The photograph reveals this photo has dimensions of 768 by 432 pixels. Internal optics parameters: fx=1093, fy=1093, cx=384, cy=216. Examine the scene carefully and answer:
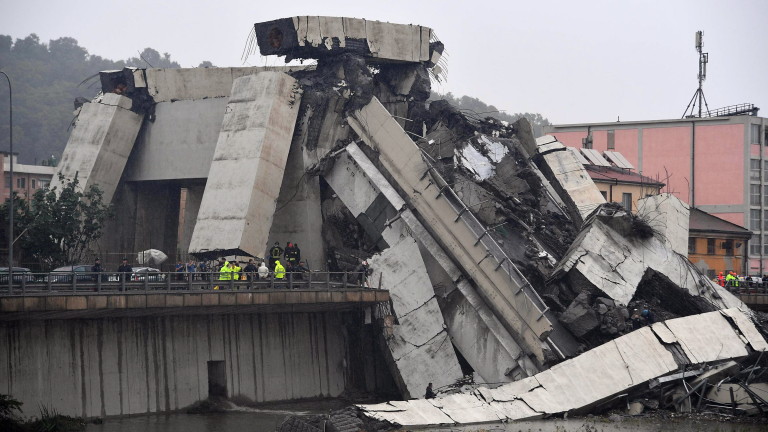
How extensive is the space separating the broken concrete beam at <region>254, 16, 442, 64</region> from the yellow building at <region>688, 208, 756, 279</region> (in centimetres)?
2533

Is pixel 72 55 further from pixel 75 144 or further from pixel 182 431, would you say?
pixel 182 431

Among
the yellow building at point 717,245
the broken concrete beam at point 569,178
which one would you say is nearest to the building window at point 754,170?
the yellow building at point 717,245

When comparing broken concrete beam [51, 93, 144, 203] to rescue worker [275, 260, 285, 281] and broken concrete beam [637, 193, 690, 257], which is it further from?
broken concrete beam [637, 193, 690, 257]

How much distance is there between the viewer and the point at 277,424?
108 feet

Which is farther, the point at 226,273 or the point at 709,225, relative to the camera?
the point at 709,225

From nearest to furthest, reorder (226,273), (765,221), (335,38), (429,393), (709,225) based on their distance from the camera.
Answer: (226,273), (429,393), (335,38), (709,225), (765,221)

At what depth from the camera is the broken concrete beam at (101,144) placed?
160 ft

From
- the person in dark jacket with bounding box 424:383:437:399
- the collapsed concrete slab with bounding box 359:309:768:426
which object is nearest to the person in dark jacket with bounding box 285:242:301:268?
the person in dark jacket with bounding box 424:383:437:399

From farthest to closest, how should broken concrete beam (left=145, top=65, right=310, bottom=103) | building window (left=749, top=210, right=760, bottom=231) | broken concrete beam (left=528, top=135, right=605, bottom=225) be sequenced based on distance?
building window (left=749, top=210, right=760, bottom=231), broken concrete beam (left=145, top=65, right=310, bottom=103), broken concrete beam (left=528, top=135, right=605, bottom=225)

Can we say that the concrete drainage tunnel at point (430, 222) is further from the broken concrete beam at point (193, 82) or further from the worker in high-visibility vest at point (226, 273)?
the worker in high-visibility vest at point (226, 273)

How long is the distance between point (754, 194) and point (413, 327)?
45566 millimetres

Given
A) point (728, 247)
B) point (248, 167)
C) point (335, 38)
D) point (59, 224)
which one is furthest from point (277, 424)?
point (728, 247)

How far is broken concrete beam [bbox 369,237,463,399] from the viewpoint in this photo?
38500 millimetres

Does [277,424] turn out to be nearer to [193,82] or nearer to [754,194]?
[193,82]
